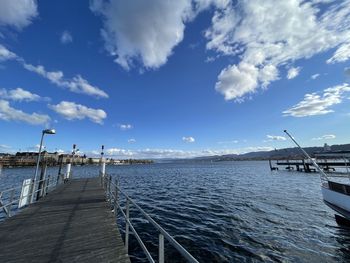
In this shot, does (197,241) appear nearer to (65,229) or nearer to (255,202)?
(65,229)

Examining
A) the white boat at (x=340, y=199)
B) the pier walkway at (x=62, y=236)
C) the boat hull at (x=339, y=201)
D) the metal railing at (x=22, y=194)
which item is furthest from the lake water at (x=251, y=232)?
the metal railing at (x=22, y=194)

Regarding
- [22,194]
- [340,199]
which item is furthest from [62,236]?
[340,199]

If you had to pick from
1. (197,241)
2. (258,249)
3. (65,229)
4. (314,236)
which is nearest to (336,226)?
A: (314,236)

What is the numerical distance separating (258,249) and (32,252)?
8025 millimetres

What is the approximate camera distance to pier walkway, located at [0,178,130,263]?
4660 mm

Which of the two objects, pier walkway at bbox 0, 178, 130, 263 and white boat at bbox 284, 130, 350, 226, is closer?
pier walkway at bbox 0, 178, 130, 263

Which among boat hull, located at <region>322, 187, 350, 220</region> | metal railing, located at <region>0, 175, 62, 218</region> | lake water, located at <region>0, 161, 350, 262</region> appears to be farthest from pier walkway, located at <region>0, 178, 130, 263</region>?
boat hull, located at <region>322, 187, 350, 220</region>

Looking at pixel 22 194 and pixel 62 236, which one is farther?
pixel 22 194

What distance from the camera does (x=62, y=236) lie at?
5895 millimetres

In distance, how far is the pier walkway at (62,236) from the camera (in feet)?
15.3

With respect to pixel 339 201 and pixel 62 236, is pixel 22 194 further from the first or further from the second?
pixel 339 201

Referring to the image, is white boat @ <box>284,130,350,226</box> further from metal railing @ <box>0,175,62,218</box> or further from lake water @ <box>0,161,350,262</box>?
metal railing @ <box>0,175,62,218</box>

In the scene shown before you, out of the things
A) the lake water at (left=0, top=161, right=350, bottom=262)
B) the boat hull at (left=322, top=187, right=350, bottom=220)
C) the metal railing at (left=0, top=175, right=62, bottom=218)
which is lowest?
the lake water at (left=0, top=161, right=350, bottom=262)

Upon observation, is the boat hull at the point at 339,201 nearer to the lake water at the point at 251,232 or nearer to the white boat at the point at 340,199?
the white boat at the point at 340,199
